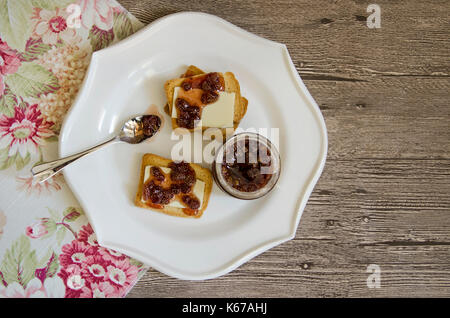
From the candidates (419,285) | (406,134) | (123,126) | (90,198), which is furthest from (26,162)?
(419,285)

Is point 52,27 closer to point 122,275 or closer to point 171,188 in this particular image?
point 171,188

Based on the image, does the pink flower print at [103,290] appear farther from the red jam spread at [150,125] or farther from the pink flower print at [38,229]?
Result: the red jam spread at [150,125]

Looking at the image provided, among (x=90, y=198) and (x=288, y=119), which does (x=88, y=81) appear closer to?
(x=90, y=198)

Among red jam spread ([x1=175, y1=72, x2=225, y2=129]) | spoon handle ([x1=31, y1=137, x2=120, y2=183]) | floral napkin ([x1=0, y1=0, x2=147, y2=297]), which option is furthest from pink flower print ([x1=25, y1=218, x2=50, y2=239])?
A: red jam spread ([x1=175, y1=72, x2=225, y2=129])

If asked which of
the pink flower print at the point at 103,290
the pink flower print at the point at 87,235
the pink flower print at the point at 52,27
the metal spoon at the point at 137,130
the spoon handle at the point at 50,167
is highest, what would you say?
the pink flower print at the point at 52,27

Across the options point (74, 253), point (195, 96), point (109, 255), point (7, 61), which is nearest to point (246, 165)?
point (195, 96)

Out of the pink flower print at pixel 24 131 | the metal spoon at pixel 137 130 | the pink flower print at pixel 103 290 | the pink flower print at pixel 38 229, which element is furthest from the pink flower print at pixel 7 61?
the pink flower print at pixel 103 290

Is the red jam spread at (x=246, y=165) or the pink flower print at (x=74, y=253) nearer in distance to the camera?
the red jam spread at (x=246, y=165)
